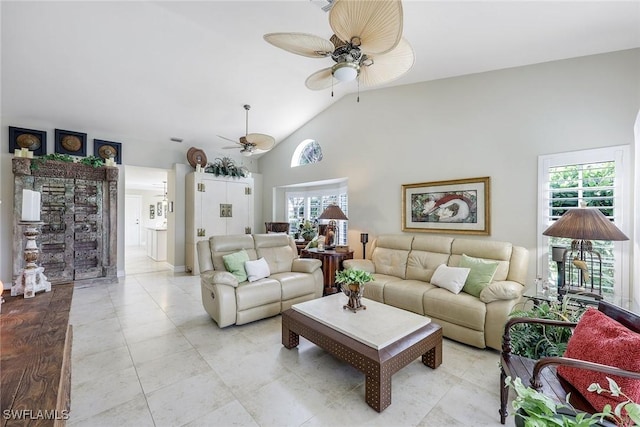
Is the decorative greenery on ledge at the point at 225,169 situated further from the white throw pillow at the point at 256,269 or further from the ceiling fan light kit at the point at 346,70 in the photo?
the ceiling fan light kit at the point at 346,70

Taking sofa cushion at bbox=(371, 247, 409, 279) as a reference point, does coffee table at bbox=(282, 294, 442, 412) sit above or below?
below

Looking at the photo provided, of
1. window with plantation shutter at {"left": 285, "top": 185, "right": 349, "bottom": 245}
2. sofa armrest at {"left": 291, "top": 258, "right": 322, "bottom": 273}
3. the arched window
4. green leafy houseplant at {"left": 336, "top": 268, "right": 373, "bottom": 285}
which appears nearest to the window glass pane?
green leafy houseplant at {"left": 336, "top": 268, "right": 373, "bottom": 285}

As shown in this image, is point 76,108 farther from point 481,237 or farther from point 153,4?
point 481,237

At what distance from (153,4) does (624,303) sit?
17.7 ft

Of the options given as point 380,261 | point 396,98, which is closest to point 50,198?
point 380,261

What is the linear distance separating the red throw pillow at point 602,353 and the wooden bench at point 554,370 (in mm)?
44

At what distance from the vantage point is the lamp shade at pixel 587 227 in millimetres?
2070

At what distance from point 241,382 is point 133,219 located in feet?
35.0

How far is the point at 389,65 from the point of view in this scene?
2240 mm

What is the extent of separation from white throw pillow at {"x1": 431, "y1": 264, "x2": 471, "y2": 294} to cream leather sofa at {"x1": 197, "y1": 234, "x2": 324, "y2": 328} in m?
1.61

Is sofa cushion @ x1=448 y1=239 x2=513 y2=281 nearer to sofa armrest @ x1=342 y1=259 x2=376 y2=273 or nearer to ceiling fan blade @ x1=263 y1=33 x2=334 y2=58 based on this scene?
sofa armrest @ x1=342 y1=259 x2=376 y2=273

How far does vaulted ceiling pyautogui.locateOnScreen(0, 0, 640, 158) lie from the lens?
2.46m

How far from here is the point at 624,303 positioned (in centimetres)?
239

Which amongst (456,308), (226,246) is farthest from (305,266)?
(456,308)
